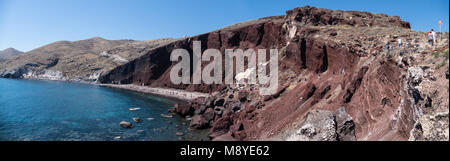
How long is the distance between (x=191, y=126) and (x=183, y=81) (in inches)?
1887

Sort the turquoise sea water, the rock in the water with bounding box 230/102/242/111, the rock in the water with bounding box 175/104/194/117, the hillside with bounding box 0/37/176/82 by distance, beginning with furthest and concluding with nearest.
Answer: the hillside with bounding box 0/37/176/82, the rock in the water with bounding box 175/104/194/117, the rock in the water with bounding box 230/102/242/111, the turquoise sea water

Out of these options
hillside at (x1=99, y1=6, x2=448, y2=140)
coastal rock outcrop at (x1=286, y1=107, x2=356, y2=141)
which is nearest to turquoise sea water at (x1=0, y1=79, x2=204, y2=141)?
hillside at (x1=99, y1=6, x2=448, y2=140)

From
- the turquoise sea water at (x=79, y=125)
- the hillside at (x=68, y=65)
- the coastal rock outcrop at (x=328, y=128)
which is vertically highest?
the hillside at (x=68, y=65)

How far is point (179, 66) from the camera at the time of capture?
86562 millimetres

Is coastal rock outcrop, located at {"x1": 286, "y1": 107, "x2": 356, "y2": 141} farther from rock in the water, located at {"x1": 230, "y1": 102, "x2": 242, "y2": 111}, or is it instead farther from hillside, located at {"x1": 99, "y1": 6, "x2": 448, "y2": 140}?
rock in the water, located at {"x1": 230, "y1": 102, "x2": 242, "y2": 111}

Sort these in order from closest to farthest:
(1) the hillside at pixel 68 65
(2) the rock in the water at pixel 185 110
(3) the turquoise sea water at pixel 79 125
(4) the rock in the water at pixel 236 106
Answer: (3) the turquoise sea water at pixel 79 125 < (4) the rock in the water at pixel 236 106 < (2) the rock in the water at pixel 185 110 < (1) the hillside at pixel 68 65

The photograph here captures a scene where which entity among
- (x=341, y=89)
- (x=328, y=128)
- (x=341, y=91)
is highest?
(x=341, y=89)

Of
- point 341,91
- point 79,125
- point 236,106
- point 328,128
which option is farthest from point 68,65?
point 328,128

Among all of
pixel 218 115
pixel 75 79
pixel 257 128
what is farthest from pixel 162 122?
pixel 75 79

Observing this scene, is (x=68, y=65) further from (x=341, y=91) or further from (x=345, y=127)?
(x=345, y=127)

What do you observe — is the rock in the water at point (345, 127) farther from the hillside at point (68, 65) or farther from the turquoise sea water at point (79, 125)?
the hillside at point (68, 65)

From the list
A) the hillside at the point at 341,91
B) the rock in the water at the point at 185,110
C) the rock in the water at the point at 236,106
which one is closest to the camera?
the hillside at the point at 341,91

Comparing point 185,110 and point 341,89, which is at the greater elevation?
point 341,89

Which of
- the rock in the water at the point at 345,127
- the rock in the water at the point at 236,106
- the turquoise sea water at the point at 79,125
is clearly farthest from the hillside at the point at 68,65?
the rock in the water at the point at 345,127
